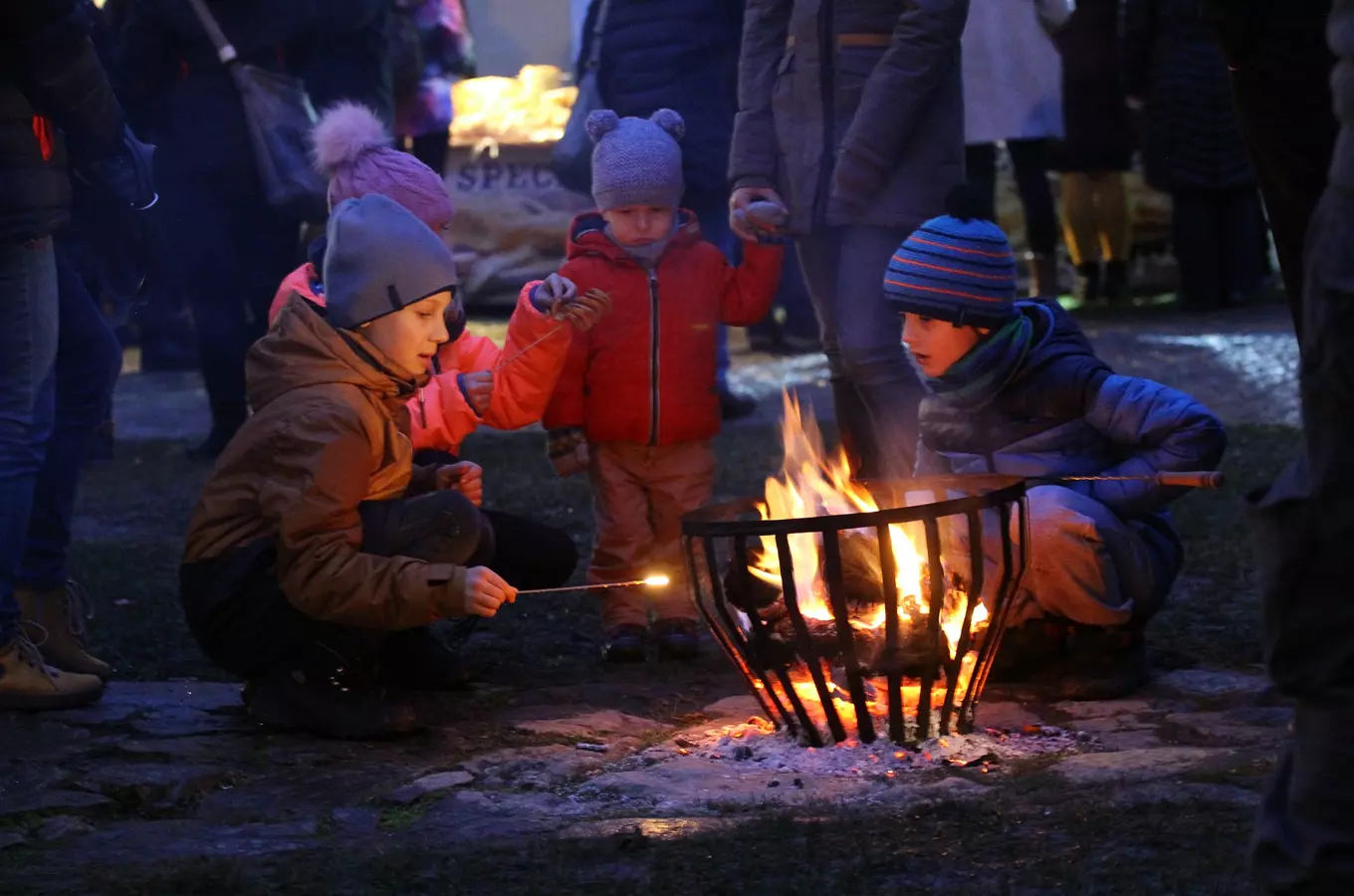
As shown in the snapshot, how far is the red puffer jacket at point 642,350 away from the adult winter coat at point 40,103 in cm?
137

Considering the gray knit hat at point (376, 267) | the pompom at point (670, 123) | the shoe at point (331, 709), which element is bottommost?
the shoe at point (331, 709)

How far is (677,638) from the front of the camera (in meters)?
4.77

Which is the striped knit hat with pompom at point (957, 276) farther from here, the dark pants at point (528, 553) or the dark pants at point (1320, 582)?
the dark pants at point (1320, 582)

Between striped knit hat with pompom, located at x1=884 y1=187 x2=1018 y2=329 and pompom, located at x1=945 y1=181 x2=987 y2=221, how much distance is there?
56 mm

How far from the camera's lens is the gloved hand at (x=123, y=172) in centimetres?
432

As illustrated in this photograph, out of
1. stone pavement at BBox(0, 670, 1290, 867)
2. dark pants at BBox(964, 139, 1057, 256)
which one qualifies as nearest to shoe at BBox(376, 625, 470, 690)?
stone pavement at BBox(0, 670, 1290, 867)

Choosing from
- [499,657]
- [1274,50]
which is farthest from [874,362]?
[1274,50]

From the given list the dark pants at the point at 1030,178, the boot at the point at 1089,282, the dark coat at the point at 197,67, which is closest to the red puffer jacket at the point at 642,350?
the dark coat at the point at 197,67

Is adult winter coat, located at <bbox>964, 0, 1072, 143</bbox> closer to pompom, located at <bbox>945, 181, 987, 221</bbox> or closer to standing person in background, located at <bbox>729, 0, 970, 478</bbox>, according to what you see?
standing person in background, located at <bbox>729, 0, 970, 478</bbox>

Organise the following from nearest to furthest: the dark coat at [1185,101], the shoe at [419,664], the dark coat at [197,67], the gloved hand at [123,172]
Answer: the gloved hand at [123,172] < the shoe at [419,664] < the dark coat at [197,67] < the dark coat at [1185,101]

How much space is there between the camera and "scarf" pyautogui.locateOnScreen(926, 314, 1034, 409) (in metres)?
4.16

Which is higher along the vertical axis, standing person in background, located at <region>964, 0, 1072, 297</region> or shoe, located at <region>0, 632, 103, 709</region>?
standing person in background, located at <region>964, 0, 1072, 297</region>

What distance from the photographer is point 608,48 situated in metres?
6.91

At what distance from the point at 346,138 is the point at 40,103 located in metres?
1.06
